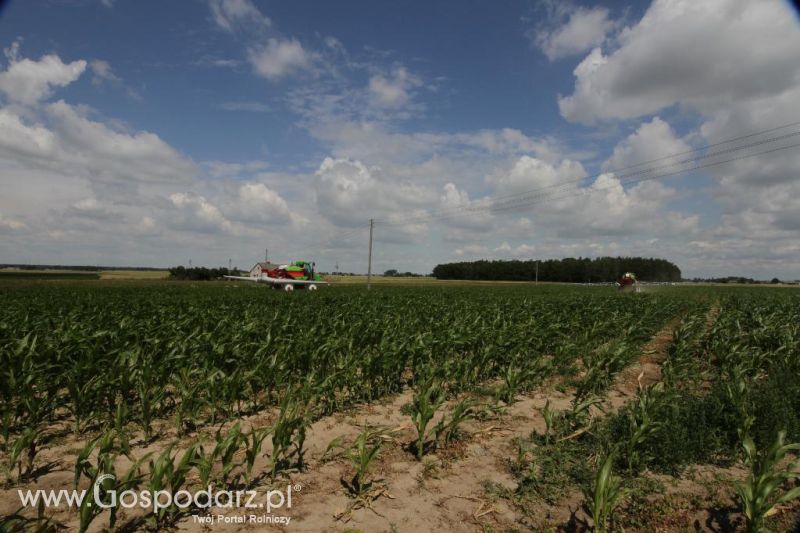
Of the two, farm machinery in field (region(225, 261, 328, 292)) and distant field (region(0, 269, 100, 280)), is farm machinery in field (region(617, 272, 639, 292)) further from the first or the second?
distant field (region(0, 269, 100, 280))

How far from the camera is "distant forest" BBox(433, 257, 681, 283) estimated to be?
121688 millimetres

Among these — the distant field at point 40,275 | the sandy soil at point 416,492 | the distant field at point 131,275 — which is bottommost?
the sandy soil at point 416,492

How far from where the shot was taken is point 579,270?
Result: 124m

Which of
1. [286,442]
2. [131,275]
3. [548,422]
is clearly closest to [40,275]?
[131,275]

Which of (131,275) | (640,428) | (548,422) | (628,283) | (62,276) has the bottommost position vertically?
(62,276)

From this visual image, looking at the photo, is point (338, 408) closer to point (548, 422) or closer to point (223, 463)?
point (223, 463)

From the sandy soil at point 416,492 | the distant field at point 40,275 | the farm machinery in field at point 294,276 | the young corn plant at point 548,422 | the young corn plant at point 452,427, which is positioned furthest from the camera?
the distant field at point 40,275

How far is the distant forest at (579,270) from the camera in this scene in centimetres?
12169

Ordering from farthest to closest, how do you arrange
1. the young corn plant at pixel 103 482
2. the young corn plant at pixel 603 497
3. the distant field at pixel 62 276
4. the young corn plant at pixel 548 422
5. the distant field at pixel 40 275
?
the distant field at pixel 62 276 < the distant field at pixel 40 275 < the young corn plant at pixel 548 422 < the young corn plant at pixel 603 497 < the young corn plant at pixel 103 482

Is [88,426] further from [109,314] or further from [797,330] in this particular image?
[797,330]

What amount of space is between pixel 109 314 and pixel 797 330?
69.3 ft

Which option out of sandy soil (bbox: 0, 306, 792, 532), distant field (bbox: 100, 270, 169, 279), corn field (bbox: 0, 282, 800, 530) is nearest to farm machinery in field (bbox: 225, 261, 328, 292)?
corn field (bbox: 0, 282, 800, 530)

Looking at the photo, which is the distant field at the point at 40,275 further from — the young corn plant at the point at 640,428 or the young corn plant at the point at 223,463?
the young corn plant at the point at 640,428

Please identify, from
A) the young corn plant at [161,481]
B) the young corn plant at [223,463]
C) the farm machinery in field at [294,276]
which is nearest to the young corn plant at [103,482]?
the young corn plant at [161,481]
